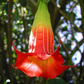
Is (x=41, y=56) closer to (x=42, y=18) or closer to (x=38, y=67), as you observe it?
(x=38, y=67)

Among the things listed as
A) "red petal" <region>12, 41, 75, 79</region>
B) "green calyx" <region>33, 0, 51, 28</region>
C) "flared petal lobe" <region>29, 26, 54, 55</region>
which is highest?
"green calyx" <region>33, 0, 51, 28</region>

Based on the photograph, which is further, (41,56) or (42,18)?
(42,18)

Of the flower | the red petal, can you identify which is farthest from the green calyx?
the red petal

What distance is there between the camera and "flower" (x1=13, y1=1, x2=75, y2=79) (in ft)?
1.34

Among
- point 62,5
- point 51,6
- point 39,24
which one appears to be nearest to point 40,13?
point 39,24

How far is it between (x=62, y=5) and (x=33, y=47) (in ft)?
1.45

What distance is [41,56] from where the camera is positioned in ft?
1.35

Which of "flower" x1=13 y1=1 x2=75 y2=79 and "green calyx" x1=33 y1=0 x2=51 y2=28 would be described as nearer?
"flower" x1=13 y1=1 x2=75 y2=79

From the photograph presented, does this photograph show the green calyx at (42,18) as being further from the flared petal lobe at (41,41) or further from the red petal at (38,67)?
the red petal at (38,67)

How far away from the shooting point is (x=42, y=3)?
0.56 meters

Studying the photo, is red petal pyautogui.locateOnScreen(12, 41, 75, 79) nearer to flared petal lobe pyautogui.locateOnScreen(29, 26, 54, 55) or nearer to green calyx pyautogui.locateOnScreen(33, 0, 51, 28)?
flared petal lobe pyautogui.locateOnScreen(29, 26, 54, 55)

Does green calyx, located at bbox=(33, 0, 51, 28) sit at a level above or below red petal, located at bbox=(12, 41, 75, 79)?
above

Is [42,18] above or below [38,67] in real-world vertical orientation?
above

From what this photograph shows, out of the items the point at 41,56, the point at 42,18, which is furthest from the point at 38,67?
the point at 42,18
